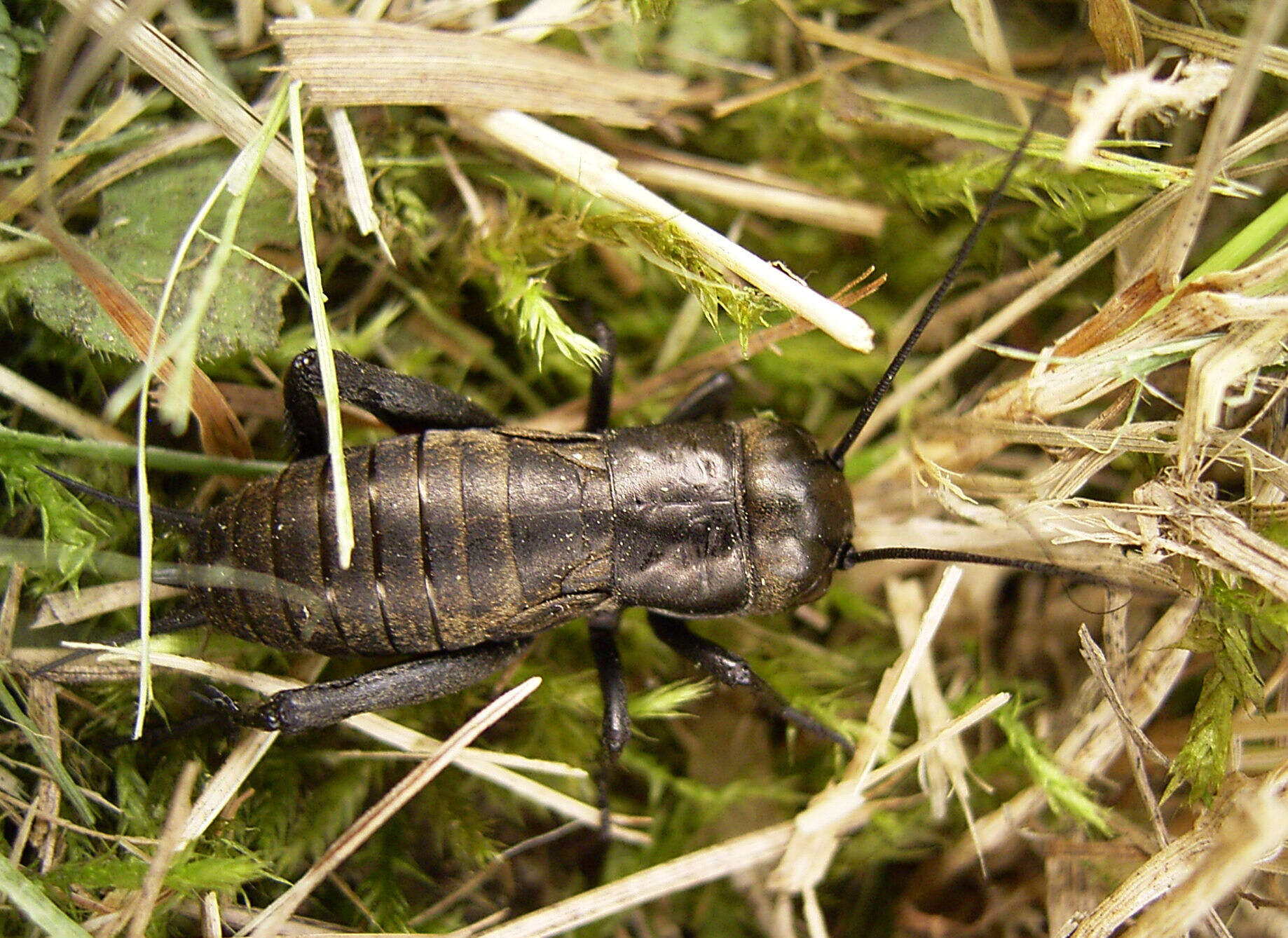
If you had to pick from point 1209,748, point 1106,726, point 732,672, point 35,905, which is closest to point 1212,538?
point 1209,748

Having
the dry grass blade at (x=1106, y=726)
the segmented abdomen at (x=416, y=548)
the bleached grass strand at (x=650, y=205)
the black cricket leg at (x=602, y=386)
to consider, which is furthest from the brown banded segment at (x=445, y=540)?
the dry grass blade at (x=1106, y=726)

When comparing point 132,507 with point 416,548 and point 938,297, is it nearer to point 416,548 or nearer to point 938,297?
point 416,548

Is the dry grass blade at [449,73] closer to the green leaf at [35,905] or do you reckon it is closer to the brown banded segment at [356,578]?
the brown banded segment at [356,578]

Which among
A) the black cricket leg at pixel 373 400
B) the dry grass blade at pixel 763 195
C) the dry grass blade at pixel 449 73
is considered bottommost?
the black cricket leg at pixel 373 400

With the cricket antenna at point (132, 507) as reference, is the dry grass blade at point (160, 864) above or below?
below

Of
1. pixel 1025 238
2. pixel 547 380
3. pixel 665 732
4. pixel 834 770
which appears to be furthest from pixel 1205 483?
pixel 547 380

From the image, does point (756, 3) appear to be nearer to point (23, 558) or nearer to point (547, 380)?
point (547, 380)

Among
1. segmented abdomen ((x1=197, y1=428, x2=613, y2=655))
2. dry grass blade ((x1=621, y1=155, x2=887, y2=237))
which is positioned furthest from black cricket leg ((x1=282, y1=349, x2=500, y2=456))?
dry grass blade ((x1=621, y1=155, x2=887, y2=237))
